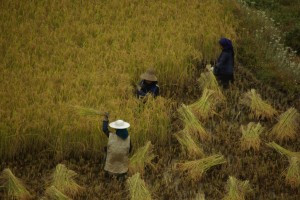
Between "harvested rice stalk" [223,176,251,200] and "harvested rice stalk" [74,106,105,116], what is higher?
"harvested rice stalk" [74,106,105,116]

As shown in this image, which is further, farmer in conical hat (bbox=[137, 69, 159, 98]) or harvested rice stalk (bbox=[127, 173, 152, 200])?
farmer in conical hat (bbox=[137, 69, 159, 98])

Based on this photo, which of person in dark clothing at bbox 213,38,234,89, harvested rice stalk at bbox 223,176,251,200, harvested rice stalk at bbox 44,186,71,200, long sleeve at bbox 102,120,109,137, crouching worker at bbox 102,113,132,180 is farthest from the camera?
person in dark clothing at bbox 213,38,234,89

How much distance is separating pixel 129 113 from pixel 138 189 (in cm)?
135

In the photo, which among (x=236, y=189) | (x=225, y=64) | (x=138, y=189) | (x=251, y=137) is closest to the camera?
(x=138, y=189)

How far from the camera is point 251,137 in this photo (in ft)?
20.4

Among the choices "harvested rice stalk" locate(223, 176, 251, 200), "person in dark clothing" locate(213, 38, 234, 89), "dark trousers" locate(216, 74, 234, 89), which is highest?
"person in dark clothing" locate(213, 38, 234, 89)

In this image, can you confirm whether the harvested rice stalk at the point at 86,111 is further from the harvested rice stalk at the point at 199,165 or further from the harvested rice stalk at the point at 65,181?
the harvested rice stalk at the point at 199,165

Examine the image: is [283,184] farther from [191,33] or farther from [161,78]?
[191,33]

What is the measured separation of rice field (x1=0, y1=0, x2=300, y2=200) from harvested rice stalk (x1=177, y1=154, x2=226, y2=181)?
0.04 ft

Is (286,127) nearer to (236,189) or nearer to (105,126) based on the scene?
(236,189)

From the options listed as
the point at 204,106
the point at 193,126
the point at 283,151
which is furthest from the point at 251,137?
the point at 204,106

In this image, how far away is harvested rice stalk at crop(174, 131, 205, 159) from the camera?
593 centimetres

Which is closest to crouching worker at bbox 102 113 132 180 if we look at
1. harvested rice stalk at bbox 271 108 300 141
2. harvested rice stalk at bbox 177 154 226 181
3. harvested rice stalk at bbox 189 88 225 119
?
harvested rice stalk at bbox 177 154 226 181

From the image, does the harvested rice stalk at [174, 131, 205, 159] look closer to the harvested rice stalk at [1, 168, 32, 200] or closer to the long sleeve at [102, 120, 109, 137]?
the long sleeve at [102, 120, 109, 137]
